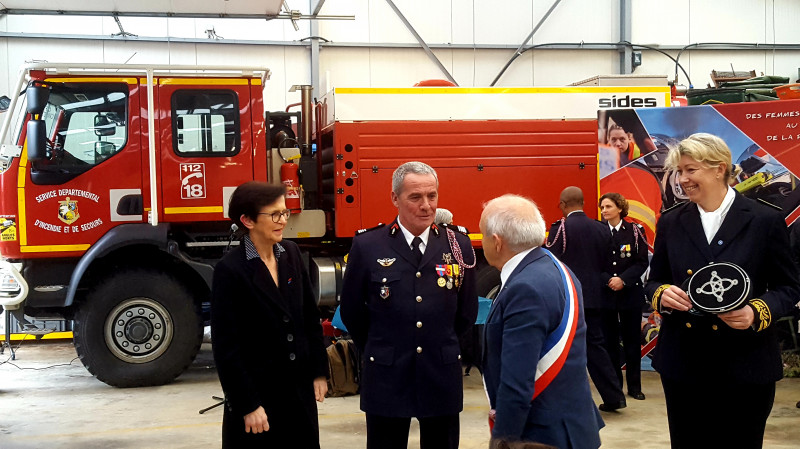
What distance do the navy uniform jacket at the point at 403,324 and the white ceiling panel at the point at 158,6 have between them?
6.17 m

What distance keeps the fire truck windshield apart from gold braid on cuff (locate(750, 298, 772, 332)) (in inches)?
240

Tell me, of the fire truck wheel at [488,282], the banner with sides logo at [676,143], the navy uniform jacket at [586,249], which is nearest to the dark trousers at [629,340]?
the navy uniform jacket at [586,249]

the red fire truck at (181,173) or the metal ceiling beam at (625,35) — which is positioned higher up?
the metal ceiling beam at (625,35)

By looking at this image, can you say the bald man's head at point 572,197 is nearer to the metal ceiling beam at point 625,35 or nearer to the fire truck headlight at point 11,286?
the fire truck headlight at point 11,286

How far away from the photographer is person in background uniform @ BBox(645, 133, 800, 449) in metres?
3.33

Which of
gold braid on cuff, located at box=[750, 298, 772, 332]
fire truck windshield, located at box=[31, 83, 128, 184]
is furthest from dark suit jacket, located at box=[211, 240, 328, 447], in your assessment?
fire truck windshield, located at box=[31, 83, 128, 184]

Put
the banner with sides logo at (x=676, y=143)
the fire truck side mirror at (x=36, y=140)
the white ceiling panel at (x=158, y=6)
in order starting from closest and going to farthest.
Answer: the fire truck side mirror at (x=36, y=140) < the banner with sides logo at (x=676, y=143) < the white ceiling panel at (x=158, y=6)

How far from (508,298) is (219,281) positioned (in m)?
1.28

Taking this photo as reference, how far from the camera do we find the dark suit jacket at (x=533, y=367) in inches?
109

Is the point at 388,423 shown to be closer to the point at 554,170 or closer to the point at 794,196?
the point at 554,170

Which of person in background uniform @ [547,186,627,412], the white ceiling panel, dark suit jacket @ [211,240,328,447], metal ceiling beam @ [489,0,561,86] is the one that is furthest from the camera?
metal ceiling beam @ [489,0,561,86]

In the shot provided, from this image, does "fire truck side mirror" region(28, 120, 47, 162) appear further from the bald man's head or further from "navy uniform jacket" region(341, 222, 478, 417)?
"navy uniform jacket" region(341, 222, 478, 417)

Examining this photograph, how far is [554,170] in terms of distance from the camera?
327 inches

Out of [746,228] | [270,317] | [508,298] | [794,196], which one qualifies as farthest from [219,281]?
[794,196]
